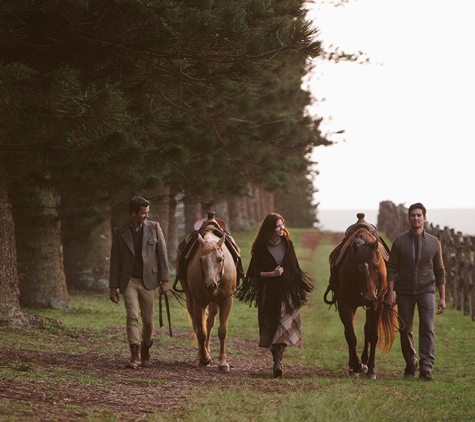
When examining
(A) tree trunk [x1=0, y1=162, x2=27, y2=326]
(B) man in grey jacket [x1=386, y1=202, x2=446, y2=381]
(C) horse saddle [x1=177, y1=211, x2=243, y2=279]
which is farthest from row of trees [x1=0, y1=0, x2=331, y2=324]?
(B) man in grey jacket [x1=386, y1=202, x2=446, y2=381]

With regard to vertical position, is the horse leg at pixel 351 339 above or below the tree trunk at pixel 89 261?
below

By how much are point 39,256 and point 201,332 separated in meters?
6.67

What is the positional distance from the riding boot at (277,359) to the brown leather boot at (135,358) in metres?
1.79

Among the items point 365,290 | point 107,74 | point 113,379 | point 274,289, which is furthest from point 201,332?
point 107,74

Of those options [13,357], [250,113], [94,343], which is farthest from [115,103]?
[250,113]

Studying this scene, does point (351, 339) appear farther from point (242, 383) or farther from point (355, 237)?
point (242, 383)

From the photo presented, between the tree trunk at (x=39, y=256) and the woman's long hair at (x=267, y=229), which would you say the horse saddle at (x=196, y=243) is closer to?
the woman's long hair at (x=267, y=229)

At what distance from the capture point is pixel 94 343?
13297 millimetres

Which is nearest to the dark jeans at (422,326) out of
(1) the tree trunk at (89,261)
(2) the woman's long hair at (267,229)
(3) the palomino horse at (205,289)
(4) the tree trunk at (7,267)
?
(2) the woman's long hair at (267,229)

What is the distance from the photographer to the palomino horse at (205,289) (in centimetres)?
1098

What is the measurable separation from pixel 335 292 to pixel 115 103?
161 inches

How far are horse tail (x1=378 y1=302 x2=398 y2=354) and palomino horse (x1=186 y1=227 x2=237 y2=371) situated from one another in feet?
7.01

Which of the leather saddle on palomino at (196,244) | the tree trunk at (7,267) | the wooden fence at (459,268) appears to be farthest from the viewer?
the wooden fence at (459,268)

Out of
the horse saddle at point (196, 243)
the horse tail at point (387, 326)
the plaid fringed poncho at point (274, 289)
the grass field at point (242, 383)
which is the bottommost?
the grass field at point (242, 383)
